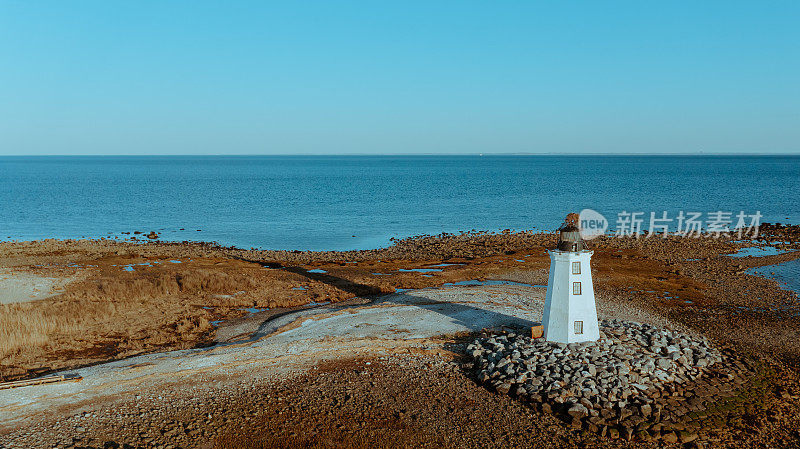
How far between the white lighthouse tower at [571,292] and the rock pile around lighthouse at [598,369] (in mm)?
505

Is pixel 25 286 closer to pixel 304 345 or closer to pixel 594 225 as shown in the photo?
pixel 304 345

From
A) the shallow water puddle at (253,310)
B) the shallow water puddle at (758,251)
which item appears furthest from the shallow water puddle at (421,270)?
the shallow water puddle at (758,251)

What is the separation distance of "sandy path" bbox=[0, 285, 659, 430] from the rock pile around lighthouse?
3419mm

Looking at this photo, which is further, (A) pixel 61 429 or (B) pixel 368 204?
(B) pixel 368 204

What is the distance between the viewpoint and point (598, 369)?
18594 millimetres

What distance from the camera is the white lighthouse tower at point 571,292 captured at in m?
20.2

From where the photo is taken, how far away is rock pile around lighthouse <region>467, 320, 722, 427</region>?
1702 cm

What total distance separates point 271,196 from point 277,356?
87938 mm

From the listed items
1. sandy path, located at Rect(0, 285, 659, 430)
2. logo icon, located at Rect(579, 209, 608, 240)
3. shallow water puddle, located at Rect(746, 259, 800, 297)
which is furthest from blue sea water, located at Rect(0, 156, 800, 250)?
sandy path, located at Rect(0, 285, 659, 430)

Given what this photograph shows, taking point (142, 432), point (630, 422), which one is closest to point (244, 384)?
point (142, 432)

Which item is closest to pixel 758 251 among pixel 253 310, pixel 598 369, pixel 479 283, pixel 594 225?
pixel 594 225

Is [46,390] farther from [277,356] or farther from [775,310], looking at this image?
[775,310]

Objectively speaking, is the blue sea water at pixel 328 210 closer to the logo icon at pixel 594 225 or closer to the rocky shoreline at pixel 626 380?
the logo icon at pixel 594 225

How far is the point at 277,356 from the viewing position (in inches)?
834
